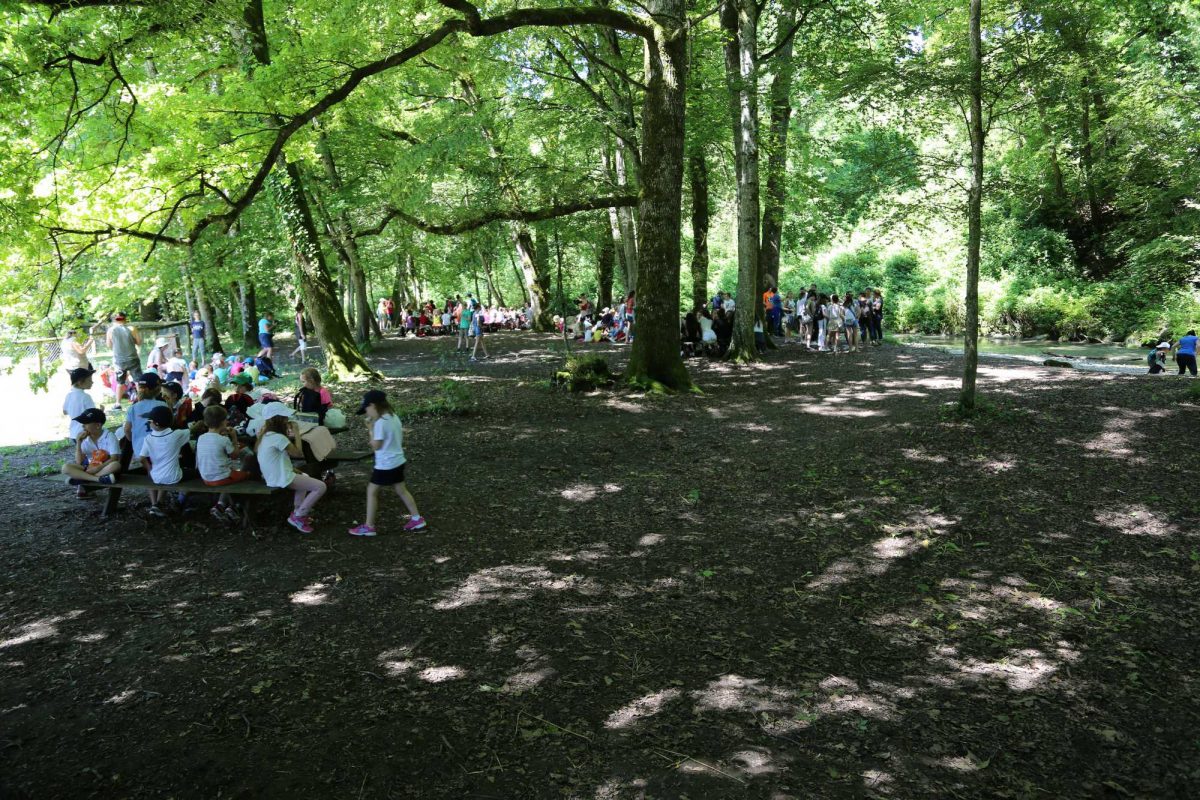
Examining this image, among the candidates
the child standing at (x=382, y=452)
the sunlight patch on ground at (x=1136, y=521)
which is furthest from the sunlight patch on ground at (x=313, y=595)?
the sunlight patch on ground at (x=1136, y=521)

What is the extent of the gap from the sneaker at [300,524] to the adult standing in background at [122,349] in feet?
28.4

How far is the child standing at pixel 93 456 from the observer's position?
7297 millimetres

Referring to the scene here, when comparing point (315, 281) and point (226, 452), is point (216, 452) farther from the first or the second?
point (315, 281)

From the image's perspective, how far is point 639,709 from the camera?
4.07 metres

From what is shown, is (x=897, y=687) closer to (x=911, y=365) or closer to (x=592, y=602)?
(x=592, y=602)

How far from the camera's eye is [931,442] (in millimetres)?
8859

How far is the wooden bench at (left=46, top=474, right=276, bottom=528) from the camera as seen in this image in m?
6.66

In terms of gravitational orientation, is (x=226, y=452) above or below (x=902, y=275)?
below

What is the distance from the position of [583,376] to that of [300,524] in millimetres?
6836

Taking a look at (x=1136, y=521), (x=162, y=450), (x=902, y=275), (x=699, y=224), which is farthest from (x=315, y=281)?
(x=902, y=275)

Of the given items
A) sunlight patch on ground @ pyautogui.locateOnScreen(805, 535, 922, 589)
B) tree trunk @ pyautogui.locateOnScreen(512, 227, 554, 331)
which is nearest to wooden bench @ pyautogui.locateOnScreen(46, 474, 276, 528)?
sunlight patch on ground @ pyautogui.locateOnScreen(805, 535, 922, 589)

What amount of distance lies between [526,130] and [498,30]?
8.30m

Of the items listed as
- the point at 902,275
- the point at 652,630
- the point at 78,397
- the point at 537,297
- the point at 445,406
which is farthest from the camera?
the point at 902,275

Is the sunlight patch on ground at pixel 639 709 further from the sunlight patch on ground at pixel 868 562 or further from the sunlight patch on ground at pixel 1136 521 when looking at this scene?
the sunlight patch on ground at pixel 1136 521
